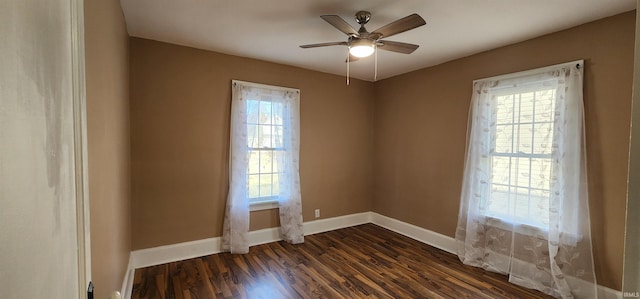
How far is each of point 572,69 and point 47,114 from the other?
11.5 ft

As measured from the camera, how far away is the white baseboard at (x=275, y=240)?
2.75m

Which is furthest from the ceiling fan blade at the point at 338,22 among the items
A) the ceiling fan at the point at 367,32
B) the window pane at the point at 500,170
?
the window pane at the point at 500,170

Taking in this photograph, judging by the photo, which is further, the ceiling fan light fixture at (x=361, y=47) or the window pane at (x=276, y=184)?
the window pane at (x=276, y=184)

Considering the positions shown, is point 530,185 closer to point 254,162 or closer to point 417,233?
point 417,233

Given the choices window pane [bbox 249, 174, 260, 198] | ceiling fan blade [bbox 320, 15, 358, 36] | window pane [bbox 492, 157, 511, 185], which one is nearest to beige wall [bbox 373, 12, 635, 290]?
window pane [bbox 492, 157, 511, 185]

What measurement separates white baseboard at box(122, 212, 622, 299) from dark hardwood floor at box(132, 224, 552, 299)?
3.5 inches

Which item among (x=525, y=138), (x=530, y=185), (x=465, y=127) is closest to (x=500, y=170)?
(x=530, y=185)

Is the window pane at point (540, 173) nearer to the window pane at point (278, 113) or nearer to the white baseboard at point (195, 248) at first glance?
the white baseboard at point (195, 248)

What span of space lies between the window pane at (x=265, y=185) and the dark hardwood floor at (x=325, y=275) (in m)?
0.70

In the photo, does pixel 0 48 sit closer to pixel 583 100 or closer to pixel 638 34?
pixel 638 34

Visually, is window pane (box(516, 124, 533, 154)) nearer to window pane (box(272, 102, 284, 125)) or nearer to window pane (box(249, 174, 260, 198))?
window pane (box(272, 102, 284, 125))

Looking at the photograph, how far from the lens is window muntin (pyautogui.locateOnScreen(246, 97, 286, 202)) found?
3.53m

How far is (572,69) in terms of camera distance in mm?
2455

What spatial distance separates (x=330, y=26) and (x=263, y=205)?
2.42 meters
